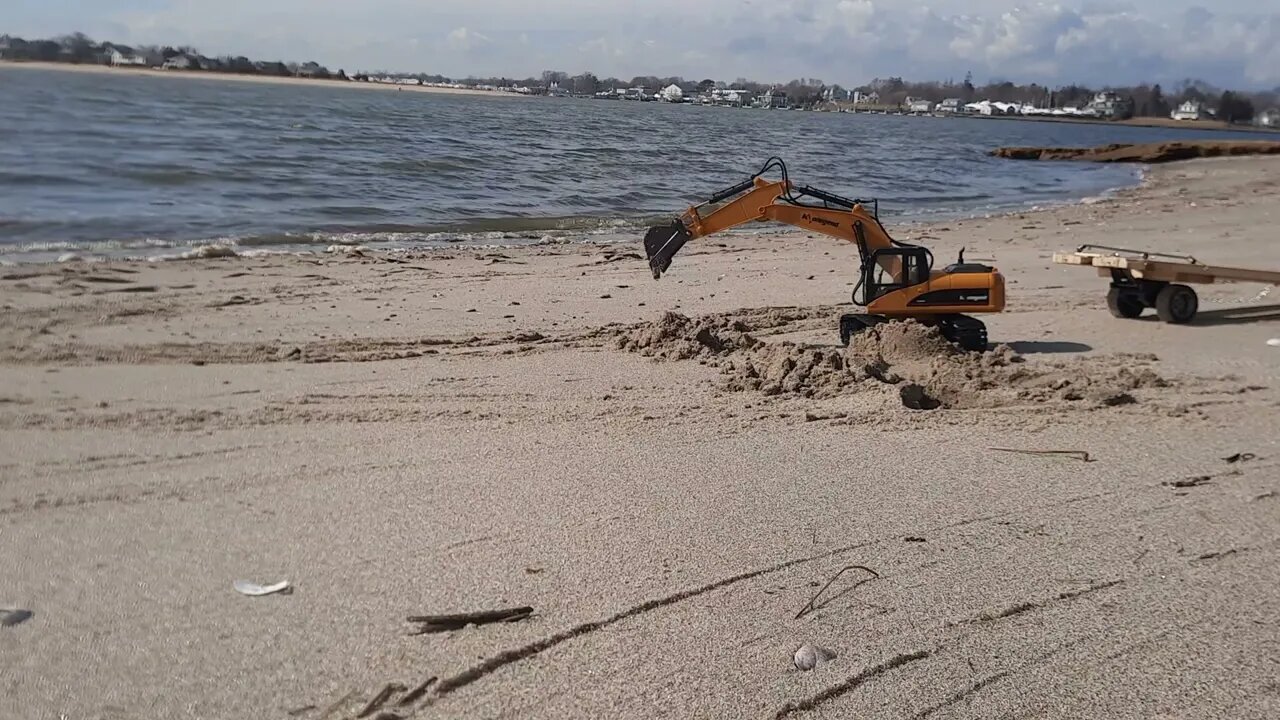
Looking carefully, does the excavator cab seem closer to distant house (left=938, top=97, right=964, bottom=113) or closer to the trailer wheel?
the trailer wheel

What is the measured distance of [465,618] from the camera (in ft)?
11.4

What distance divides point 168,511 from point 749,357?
398 centimetres

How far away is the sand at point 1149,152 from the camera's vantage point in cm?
4675

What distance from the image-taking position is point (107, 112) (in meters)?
34.2

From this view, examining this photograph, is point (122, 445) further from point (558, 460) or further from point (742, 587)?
point (742, 587)

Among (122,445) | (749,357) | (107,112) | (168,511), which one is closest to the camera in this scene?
(168,511)

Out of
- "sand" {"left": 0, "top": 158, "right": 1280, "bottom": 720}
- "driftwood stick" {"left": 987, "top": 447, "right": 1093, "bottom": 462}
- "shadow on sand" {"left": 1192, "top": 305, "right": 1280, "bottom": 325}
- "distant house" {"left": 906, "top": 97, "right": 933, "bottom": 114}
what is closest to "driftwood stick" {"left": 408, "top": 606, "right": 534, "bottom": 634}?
"sand" {"left": 0, "top": 158, "right": 1280, "bottom": 720}

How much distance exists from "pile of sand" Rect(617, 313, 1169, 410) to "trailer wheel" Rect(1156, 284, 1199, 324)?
1.65 metres

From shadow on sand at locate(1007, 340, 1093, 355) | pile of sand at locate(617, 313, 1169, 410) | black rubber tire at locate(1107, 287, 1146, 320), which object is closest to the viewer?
pile of sand at locate(617, 313, 1169, 410)

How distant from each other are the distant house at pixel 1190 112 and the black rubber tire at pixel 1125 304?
142 metres

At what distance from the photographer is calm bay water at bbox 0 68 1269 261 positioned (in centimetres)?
1422

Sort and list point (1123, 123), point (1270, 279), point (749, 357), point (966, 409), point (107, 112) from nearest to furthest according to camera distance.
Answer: point (966, 409), point (749, 357), point (1270, 279), point (107, 112), point (1123, 123)

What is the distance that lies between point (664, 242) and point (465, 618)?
16.2 feet

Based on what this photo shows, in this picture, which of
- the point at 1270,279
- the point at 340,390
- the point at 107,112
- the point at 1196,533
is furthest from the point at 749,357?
the point at 107,112
